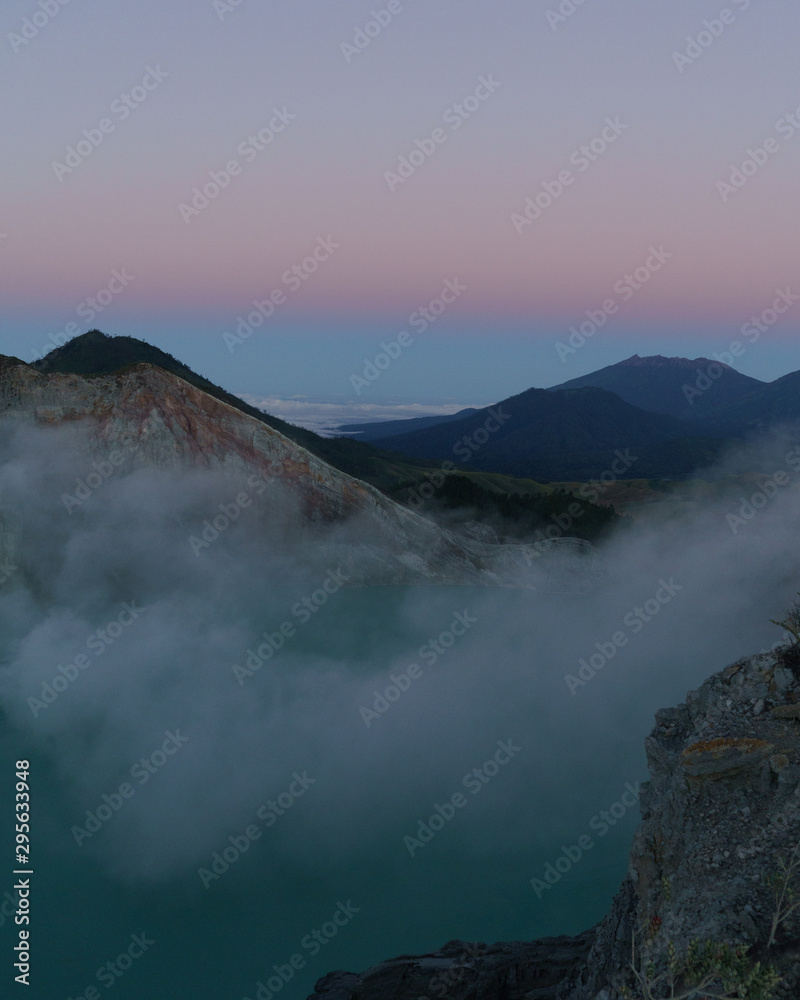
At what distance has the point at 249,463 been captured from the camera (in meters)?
43.9

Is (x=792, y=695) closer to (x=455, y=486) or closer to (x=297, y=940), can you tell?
(x=297, y=940)

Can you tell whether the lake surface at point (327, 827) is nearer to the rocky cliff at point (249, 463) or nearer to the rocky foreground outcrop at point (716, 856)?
the rocky foreground outcrop at point (716, 856)

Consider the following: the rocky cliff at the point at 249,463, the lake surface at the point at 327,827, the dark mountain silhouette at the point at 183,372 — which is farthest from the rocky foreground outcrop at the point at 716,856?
the dark mountain silhouette at the point at 183,372

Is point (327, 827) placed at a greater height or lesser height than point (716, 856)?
greater

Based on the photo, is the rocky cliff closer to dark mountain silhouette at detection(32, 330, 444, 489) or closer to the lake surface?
the lake surface

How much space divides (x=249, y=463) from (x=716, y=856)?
3893 centimetres

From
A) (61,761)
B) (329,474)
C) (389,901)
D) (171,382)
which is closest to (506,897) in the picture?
(389,901)

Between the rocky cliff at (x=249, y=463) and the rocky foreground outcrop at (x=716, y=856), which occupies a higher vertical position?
the rocky cliff at (x=249, y=463)

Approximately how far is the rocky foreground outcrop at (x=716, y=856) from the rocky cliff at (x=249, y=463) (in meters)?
34.5

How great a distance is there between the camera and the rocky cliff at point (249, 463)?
39.3 meters

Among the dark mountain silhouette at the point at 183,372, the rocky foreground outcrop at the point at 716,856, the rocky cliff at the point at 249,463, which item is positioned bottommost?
the rocky foreground outcrop at the point at 716,856

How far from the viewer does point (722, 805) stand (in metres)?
8.04

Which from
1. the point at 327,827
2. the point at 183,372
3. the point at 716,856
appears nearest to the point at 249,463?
the point at 327,827

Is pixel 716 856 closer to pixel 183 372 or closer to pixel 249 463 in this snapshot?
pixel 249 463
